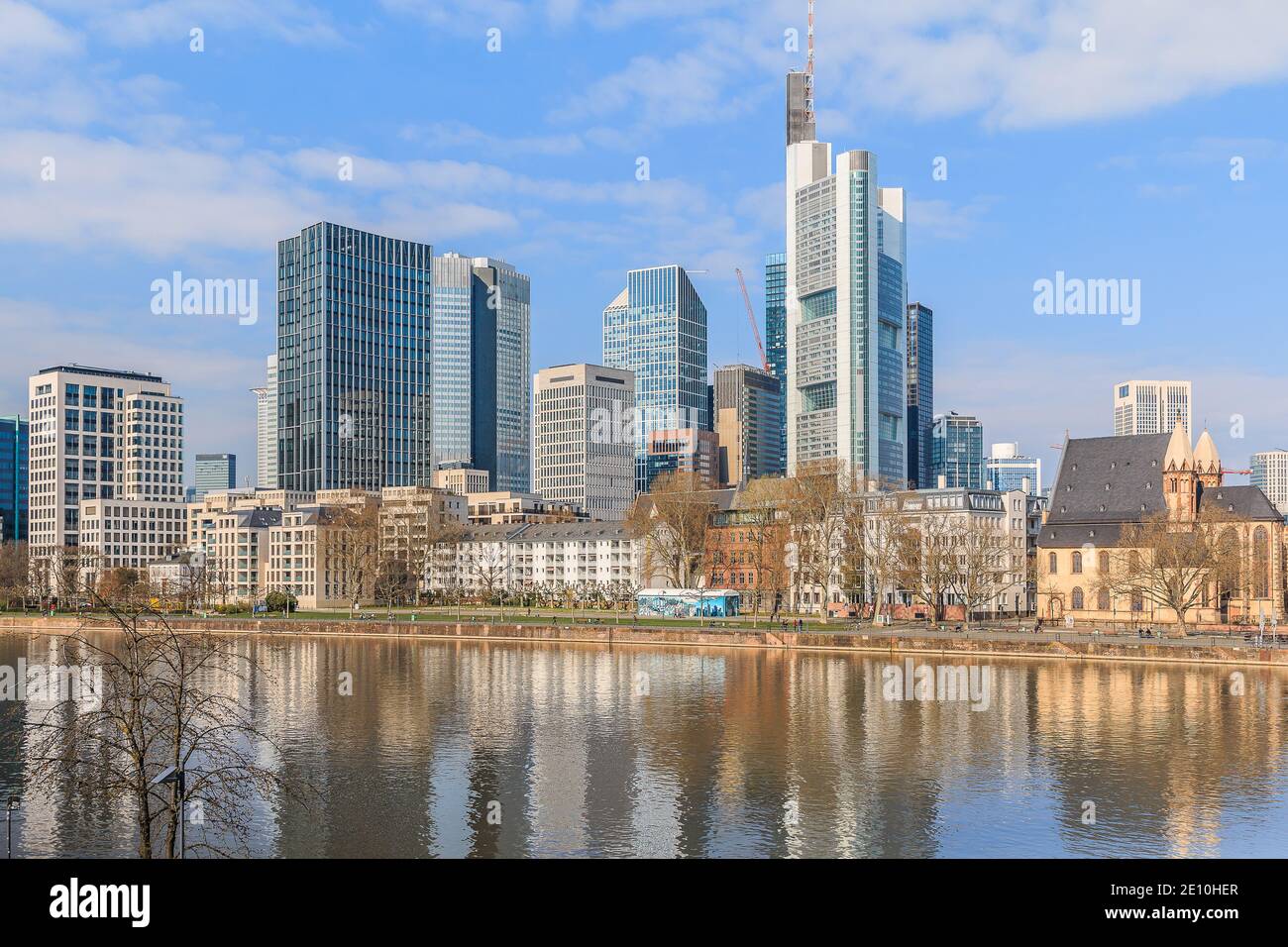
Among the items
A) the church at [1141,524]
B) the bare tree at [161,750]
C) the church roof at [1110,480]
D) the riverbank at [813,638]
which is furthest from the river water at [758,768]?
the church roof at [1110,480]

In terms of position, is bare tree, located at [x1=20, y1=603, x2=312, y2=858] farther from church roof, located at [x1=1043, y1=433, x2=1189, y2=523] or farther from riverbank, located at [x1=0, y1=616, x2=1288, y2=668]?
church roof, located at [x1=1043, y1=433, x2=1189, y2=523]

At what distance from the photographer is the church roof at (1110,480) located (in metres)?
148

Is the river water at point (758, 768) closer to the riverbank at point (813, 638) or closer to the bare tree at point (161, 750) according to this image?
the bare tree at point (161, 750)

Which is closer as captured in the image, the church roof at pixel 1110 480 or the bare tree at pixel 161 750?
the bare tree at pixel 161 750

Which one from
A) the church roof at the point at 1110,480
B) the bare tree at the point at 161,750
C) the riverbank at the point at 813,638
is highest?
the church roof at the point at 1110,480

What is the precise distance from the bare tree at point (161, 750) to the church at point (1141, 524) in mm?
99116

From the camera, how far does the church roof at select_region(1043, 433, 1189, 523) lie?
148m

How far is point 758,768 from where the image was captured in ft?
177

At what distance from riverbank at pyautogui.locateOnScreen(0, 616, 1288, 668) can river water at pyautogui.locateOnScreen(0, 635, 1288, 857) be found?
6495 mm

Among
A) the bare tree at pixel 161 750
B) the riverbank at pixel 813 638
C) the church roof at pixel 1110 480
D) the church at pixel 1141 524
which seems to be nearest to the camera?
the bare tree at pixel 161 750

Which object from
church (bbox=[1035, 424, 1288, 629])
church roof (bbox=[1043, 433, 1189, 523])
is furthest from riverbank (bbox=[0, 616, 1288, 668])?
church roof (bbox=[1043, 433, 1189, 523])

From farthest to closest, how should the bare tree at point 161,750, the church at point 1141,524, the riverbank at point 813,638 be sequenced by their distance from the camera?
the church at point 1141,524 < the riverbank at point 813,638 < the bare tree at point 161,750

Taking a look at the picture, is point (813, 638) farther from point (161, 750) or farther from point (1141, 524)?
point (161, 750)
